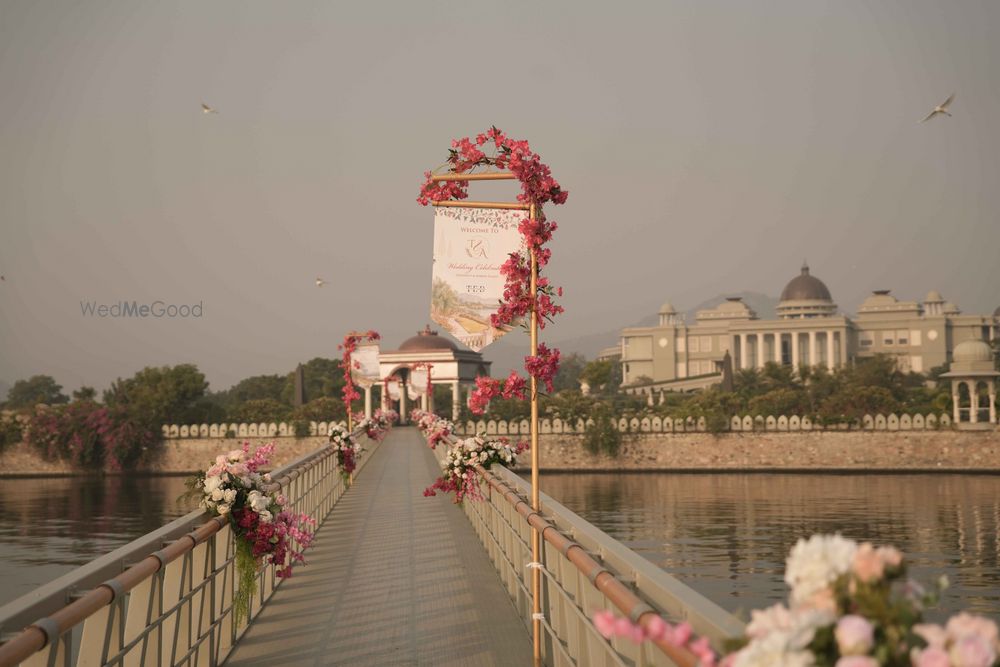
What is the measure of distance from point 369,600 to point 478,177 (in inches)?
135

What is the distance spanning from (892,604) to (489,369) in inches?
2995

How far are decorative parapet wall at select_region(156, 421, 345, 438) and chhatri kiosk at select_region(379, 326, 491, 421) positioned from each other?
6689 millimetres

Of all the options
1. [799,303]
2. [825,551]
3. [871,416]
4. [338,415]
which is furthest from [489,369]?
[825,551]

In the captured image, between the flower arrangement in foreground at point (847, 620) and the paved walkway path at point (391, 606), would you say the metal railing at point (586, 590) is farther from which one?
the flower arrangement in foreground at point (847, 620)

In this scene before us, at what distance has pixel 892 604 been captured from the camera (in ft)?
6.89

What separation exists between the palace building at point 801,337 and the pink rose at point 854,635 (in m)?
95.3

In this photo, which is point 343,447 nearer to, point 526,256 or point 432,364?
point 526,256

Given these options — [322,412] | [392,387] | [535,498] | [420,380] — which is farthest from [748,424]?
[535,498]

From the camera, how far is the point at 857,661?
1.97 m

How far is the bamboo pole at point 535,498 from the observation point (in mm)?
6832

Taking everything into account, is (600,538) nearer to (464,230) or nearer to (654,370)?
(464,230)

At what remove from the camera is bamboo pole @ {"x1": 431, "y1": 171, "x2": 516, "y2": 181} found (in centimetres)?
843

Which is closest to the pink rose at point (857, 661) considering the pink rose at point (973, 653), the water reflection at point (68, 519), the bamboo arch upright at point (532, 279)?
the pink rose at point (973, 653)

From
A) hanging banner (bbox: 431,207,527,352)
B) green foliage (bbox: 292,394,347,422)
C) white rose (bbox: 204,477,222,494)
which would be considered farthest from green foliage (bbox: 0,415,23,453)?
white rose (bbox: 204,477,222,494)
